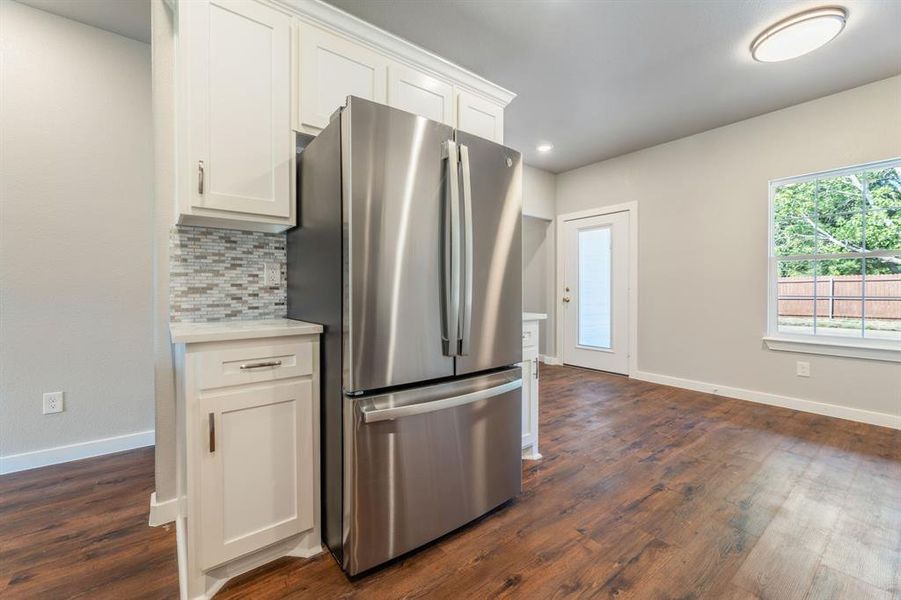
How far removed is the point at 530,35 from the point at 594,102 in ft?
3.80

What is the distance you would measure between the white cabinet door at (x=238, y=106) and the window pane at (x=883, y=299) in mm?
4411

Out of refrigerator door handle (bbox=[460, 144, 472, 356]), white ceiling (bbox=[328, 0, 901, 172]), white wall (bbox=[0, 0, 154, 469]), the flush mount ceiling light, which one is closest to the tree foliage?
white ceiling (bbox=[328, 0, 901, 172])

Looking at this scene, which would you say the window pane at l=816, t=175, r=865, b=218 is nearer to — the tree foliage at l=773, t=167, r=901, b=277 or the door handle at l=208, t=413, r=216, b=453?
the tree foliage at l=773, t=167, r=901, b=277

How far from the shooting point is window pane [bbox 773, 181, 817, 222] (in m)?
3.38

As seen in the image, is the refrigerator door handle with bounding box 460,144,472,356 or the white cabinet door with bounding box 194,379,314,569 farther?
the refrigerator door handle with bounding box 460,144,472,356

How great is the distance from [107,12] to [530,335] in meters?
3.16

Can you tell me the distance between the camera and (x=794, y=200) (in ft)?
11.4

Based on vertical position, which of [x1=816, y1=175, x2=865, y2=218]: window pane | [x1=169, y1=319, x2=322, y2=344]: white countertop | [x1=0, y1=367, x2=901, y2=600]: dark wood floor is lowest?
[x1=0, y1=367, x2=901, y2=600]: dark wood floor

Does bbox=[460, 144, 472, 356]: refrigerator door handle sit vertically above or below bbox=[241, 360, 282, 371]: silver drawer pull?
above

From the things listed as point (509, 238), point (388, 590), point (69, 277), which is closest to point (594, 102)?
point (509, 238)

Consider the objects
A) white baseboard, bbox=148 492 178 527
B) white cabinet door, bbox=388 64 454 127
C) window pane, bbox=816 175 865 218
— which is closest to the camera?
white baseboard, bbox=148 492 178 527

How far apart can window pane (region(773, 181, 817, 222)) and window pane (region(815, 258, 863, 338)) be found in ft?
1.58

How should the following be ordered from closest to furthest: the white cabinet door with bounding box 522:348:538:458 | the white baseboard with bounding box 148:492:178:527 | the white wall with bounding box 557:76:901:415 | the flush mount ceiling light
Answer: the white baseboard with bounding box 148:492:178:527 → the flush mount ceiling light → the white cabinet door with bounding box 522:348:538:458 → the white wall with bounding box 557:76:901:415

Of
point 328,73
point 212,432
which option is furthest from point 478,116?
point 212,432
